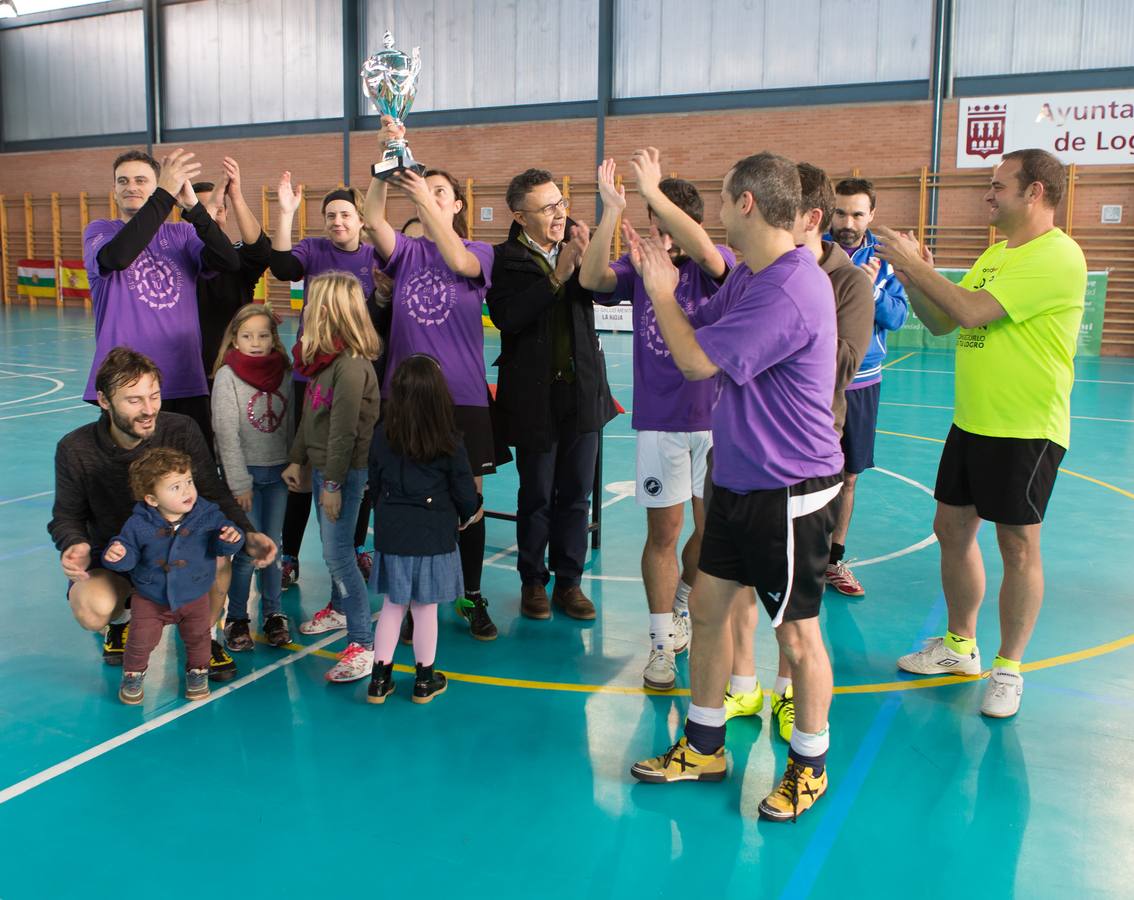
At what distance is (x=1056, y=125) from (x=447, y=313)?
1529 cm

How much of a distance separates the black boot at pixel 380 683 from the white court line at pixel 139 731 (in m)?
0.56

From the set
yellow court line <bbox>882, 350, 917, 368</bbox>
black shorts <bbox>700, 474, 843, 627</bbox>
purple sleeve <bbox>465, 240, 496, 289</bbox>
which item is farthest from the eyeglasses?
yellow court line <bbox>882, 350, 917, 368</bbox>

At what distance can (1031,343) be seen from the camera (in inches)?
148

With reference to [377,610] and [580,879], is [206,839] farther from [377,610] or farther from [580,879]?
[377,610]

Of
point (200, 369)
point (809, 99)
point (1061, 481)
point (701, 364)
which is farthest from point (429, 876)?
point (809, 99)

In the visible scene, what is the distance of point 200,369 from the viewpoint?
4715mm

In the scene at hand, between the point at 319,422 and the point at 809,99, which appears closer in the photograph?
the point at 319,422

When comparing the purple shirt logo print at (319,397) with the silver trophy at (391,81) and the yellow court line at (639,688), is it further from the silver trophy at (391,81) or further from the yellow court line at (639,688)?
the yellow court line at (639,688)

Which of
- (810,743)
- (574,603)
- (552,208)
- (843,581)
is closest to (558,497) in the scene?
(574,603)

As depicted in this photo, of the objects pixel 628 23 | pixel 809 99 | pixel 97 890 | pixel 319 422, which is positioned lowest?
pixel 97 890

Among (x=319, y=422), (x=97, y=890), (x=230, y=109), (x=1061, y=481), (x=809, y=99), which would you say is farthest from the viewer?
(x=230, y=109)

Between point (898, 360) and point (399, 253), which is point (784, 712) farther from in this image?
point (898, 360)

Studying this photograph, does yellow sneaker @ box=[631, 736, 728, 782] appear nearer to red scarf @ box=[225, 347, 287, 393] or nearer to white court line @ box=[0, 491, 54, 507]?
red scarf @ box=[225, 347, 287, 393]

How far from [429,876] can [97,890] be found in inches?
34.8
